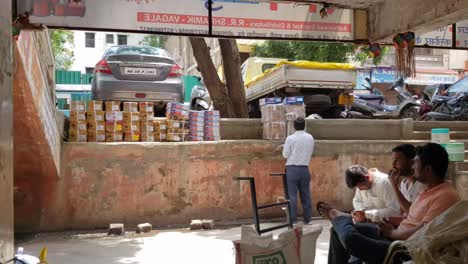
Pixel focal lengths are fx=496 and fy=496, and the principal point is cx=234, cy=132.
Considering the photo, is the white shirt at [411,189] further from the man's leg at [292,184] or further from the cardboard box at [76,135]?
the cardboard box at [76,135]

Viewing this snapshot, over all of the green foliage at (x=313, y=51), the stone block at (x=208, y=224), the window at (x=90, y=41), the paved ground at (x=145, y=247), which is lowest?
the paved ground at (x=145, y=247)

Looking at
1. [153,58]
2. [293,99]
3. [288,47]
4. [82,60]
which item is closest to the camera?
[293,99]

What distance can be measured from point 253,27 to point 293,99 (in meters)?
3.49

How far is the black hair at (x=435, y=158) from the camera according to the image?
3.26 metres

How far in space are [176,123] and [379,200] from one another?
4.47m

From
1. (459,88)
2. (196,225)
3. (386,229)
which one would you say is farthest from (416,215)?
(459,88)

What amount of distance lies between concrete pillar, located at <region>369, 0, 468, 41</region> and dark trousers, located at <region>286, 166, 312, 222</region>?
8.67 feet

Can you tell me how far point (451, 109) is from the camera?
11.1 meters

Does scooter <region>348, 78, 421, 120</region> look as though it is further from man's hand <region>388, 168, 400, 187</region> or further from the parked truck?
man's hand <region>388, 168, 400, 187</region>

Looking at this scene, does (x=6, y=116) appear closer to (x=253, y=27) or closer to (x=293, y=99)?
(x=253, y=27)

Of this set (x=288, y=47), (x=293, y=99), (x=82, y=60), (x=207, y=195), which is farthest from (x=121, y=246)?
(x=82, y=60)

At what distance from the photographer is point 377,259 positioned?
10.2ft

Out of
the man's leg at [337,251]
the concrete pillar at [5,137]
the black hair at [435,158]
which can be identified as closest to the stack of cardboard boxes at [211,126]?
the man's leg at [337,251]

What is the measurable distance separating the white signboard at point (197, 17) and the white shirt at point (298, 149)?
233cm
